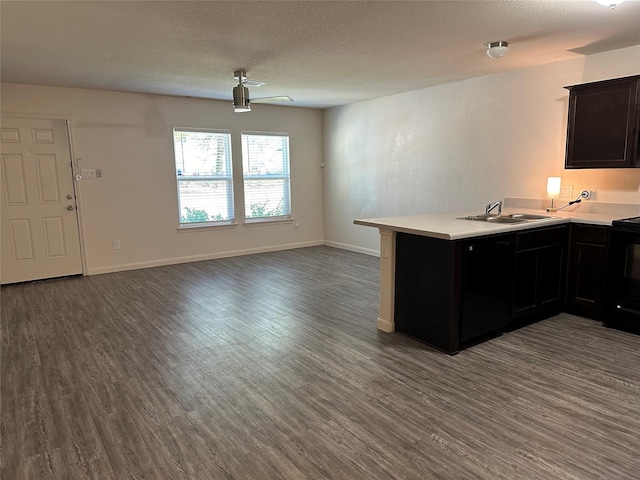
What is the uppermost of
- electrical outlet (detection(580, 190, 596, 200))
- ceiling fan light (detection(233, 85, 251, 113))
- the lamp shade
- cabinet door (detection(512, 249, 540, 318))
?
ceiling fan light (detection(233, 85, 251, 113))

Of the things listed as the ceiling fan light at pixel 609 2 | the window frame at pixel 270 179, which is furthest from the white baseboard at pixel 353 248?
the ceiling fan light at pixel 609 2

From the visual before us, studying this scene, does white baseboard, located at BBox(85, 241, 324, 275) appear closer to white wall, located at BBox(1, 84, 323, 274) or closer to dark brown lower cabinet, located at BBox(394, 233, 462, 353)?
white wall, located at BBox(1, 84, 323, 274)

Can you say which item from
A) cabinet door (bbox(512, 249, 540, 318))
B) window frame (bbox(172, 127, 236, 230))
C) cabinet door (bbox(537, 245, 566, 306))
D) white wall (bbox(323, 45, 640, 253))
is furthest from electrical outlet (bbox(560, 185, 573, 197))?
window frame (bbox(172, 127, 236, 230))

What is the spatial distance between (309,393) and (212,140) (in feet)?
16.3

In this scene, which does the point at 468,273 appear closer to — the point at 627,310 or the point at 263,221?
the point at 627,310

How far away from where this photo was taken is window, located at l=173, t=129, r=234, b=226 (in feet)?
20.8

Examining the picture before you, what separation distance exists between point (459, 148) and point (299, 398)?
13.0 ft

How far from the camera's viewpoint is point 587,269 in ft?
12.3

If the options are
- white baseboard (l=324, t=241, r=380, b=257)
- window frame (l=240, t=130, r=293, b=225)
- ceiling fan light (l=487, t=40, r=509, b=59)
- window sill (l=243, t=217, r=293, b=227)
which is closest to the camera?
ceiling fan light (l=487, t=40, r=509, b=59)

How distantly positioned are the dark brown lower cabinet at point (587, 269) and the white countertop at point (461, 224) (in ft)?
0.38

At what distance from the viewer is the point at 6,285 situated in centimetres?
520

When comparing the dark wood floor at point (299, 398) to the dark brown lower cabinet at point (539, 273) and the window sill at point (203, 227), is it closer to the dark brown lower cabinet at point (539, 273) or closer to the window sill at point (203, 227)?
the dark brown lower cabinet at point (539, 273)

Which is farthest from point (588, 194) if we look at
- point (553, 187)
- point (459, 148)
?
point (459, 148)

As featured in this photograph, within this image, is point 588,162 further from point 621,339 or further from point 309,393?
point 309,393
